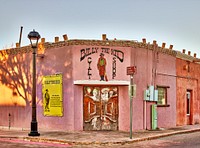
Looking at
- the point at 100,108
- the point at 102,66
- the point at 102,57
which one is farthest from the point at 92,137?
the point at 102,57

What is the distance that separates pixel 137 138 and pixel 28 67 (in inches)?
315

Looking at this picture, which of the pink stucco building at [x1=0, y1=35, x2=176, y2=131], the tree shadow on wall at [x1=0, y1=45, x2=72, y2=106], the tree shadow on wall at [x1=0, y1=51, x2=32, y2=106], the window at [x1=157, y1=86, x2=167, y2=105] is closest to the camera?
the pink stucco building at [x1=0, y1=35, x2=176, y2=131]

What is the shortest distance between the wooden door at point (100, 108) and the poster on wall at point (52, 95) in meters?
1.34

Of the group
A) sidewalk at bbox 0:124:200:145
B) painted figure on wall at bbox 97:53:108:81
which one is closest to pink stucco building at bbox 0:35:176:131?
painted figure on wall at bbox 97:53:108:81

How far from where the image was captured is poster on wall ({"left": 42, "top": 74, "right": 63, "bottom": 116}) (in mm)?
18812

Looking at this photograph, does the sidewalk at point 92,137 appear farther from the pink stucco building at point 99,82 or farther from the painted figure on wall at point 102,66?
the painted figure on wall at point 102,66

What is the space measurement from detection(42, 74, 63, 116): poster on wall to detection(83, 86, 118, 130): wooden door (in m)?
1.34

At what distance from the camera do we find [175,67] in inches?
879

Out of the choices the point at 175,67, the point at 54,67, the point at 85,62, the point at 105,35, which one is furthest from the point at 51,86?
the point at 175,67

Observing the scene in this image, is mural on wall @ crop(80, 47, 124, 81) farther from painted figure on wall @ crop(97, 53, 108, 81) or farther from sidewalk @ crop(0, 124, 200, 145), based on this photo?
sidewalk @ crop(0, 124, 200, 145)

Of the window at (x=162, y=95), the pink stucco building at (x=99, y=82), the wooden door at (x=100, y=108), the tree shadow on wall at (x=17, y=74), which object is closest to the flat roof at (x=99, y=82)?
the pink stucco building at (x=99, y=82)

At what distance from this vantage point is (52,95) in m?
19.3

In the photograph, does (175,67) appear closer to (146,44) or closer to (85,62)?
(146,44)

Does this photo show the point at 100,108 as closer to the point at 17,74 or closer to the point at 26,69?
the point at 26,69
